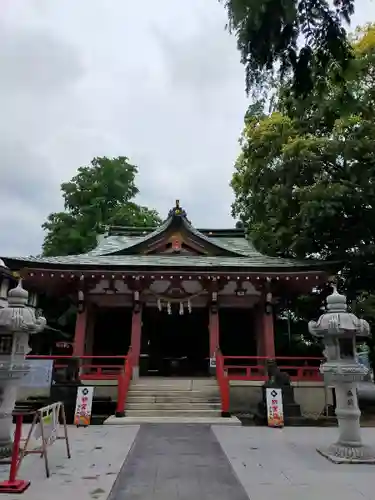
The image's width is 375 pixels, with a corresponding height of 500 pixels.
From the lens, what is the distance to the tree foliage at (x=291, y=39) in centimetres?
448

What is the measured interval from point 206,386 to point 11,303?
24.7ft

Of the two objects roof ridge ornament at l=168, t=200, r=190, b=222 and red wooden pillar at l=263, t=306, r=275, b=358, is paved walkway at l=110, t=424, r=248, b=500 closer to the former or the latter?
red wooden pillar at l=263, t=306, r=275, b=358

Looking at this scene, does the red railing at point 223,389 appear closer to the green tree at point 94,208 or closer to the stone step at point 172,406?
the stone step at point 172,406

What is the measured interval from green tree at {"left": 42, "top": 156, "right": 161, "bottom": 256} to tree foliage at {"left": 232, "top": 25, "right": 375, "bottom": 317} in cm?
1428

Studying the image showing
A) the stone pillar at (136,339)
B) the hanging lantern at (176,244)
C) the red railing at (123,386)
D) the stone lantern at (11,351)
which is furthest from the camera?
the hanging lantern at (176,244)

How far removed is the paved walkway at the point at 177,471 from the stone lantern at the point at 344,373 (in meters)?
2.14

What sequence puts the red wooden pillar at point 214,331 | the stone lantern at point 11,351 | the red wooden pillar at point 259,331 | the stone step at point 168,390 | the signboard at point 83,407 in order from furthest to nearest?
the red wooden pillar at point 259,331
the red wooden pillar at point 214,331
the stone step at point 168,390
the signboard at point 83,407
the stone lantern at point 11,351

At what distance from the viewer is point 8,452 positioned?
266 inches

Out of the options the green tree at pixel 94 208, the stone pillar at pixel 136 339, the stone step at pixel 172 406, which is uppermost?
the green tree at pixel 94 208

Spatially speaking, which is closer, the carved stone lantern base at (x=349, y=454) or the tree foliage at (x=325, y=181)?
the carved stone lantern base at (x=349, y=454)

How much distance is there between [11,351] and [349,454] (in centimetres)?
629

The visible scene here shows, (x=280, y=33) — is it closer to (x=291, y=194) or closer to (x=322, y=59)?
(x=322, y=59)

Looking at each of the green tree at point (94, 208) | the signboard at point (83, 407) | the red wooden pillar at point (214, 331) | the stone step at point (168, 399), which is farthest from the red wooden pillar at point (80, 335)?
the green tree at point (94, 208)

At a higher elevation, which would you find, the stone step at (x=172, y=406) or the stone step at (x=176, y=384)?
the stone step at (x=176, y=384)
